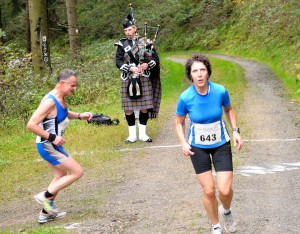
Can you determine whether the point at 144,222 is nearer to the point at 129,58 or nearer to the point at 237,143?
the point at 237,143

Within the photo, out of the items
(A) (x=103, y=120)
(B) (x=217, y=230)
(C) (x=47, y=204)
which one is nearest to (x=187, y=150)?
(B) (x=217, y=230)

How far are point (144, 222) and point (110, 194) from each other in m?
1.49

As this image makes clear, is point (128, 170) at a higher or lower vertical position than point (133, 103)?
lower

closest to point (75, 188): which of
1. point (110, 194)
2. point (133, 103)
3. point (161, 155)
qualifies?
point (110, 194)

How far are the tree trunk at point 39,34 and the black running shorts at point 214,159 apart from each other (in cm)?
1328

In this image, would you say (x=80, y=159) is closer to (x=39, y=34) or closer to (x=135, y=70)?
(x=135, y=70)

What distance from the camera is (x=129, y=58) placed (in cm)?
1112

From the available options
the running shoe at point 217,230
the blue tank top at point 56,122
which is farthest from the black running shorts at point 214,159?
the blue tank top at point 56,122

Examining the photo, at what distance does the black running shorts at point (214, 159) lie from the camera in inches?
228

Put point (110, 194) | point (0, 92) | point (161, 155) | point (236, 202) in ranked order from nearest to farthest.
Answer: point (236, 202), point (110, 194), point (161, 155), point (0, 92)

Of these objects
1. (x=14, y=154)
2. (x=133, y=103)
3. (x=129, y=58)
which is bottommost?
(x=14, y=154)

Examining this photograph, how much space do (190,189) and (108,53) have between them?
17.7 m

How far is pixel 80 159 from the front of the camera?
33.6ft

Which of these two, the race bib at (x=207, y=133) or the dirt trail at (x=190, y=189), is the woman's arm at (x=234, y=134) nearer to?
the race bib at (x=207, y=133)
